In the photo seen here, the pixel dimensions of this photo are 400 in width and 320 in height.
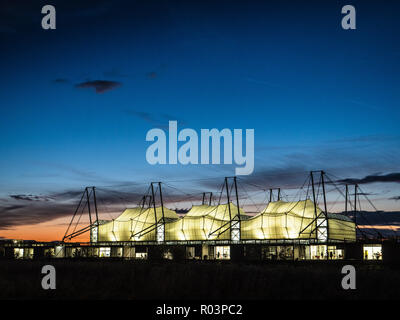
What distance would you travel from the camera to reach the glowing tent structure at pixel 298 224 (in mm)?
91750

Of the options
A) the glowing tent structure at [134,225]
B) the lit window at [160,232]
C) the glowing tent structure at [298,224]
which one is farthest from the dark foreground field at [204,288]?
the glowing tent structure at [134,225]

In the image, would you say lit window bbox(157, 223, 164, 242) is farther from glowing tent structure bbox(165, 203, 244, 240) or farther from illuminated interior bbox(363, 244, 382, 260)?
illuminated interior bbox(363, 244, 382, 260)

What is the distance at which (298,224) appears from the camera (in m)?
96.3

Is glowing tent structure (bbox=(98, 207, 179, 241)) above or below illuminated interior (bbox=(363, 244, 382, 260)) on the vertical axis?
above

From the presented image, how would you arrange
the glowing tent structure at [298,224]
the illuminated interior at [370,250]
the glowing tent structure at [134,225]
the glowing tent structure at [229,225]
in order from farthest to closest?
the glowing tent structure at [134,225]
the glowing tent structure at [229,225]
the glowing tent structure at [298,224]
the illuminated interior at [370,250]

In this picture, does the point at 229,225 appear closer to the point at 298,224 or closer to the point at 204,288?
the point at 298,224

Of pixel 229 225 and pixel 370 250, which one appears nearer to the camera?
pixel 370 250

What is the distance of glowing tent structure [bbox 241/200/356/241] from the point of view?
9175cm

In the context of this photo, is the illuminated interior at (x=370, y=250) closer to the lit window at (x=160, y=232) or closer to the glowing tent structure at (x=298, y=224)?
the glowing tent structure at (x=298, y=224)

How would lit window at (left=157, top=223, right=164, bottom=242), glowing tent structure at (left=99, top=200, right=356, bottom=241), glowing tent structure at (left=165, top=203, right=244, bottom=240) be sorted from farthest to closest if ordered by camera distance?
lit window at (left=157, top=223, right=164, bottom=242) → glowing tent structure at (left=165, top=203, right=244, bottom=240) → glowing tent structure at (left=99, top=200, right=356, bottom=241)

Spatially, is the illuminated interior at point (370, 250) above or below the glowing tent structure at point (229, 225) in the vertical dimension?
below

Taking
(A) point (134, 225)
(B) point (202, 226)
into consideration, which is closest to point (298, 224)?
(B) point (202, 226)

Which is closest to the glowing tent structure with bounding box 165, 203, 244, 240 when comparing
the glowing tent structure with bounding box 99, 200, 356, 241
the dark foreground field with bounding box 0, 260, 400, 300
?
the glowing tent structure with bounding box 99, 200, 356, 241
